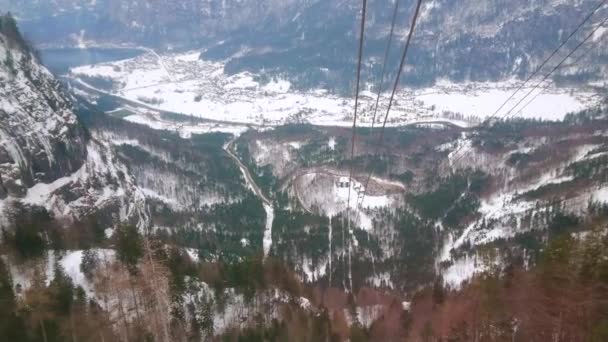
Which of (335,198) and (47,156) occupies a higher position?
(47,156)

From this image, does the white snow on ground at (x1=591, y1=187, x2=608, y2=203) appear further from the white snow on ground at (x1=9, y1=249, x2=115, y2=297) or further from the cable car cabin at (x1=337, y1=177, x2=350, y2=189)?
the white snow on ground at (x1=9, y1=249, x2=115, y2=297)

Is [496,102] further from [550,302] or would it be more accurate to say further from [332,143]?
[550,302]

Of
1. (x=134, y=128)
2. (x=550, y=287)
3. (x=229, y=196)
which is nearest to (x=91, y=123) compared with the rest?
(x=134, y=128)

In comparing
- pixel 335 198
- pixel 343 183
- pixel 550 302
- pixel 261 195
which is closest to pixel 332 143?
pixel 343 183

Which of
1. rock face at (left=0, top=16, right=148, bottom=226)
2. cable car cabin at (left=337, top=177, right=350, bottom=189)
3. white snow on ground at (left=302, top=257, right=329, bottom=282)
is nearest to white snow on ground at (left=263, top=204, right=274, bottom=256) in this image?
white snow on ground at (left=302, top=257, right=329, bottom=282)

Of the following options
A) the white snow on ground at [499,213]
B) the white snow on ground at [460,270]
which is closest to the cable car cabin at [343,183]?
the white snow on ground at [499,213]
